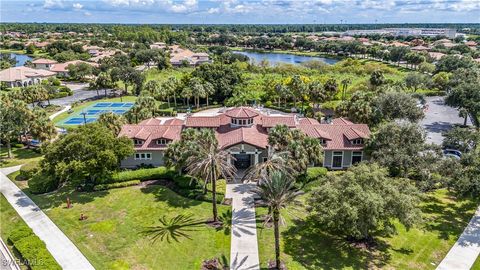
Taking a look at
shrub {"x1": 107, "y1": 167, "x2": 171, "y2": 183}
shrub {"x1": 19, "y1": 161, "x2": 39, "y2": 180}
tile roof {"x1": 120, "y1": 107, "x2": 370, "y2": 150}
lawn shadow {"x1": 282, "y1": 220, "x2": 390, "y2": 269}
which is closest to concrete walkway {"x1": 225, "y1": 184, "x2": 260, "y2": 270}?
lawn shadow {"x1": 282, "y1": 220, "x2": 390, "y2": 269}

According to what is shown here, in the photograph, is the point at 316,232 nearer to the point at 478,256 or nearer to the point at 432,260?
the point at 432,260

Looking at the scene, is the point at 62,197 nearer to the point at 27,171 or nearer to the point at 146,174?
the point at 27,171

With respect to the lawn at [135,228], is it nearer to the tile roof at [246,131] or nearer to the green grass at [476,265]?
the tile roof at [246,131]

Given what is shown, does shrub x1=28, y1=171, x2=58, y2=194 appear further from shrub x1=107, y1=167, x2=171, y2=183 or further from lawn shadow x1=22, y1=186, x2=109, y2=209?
shrub x1=107, y1=167, x2=171, y2=183

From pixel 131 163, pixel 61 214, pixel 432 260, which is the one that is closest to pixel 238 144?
pixel 131 163

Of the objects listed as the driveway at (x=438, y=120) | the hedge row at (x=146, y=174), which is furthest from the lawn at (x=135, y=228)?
the driveway at (x=438, y=120)

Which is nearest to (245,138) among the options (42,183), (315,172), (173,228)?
(315,172)

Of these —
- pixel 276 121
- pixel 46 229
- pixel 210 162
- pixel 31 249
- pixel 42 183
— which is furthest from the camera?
pixel 276 121
